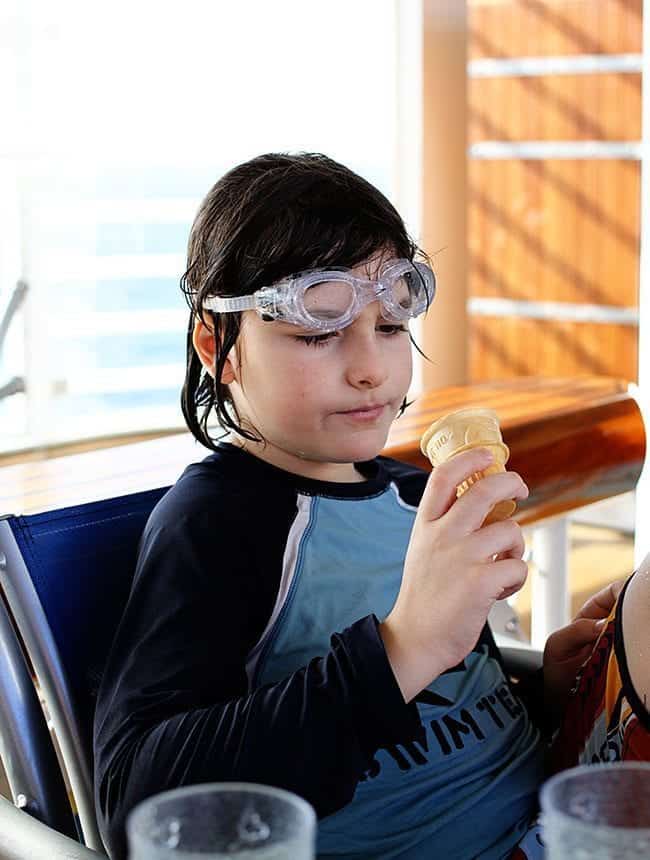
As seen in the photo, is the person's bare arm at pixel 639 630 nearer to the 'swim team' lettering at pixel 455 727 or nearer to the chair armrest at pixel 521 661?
the 'swim team' lettering at pixel 455 727

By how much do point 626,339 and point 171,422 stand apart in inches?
73.3

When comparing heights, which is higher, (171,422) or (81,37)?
(81,37)

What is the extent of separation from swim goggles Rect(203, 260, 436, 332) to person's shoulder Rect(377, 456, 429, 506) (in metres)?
0.26

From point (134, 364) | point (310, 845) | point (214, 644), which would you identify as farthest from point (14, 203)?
point (310, 845)

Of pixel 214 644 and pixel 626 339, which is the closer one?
pixel 214 644

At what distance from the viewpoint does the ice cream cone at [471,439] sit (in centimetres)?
108

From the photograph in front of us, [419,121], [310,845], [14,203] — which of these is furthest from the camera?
[14,203]

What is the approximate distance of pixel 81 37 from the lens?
189 inches

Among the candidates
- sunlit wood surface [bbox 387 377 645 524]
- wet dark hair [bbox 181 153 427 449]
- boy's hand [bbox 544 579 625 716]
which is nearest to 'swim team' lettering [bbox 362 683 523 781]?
boy's hand [bbox 544 579 625 716]

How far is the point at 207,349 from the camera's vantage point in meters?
1.38

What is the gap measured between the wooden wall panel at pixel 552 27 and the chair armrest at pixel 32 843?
172 inches

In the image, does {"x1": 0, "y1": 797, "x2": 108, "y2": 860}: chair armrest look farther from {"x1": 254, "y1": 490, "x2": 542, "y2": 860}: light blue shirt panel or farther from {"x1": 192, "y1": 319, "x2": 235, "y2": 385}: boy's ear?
{"x1": 192, "y1": 319, "x2": 235, "y2": 385}: boy's ear

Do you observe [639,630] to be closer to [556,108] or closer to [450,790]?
[450,790]

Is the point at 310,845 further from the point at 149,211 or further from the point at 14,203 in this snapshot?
the point at 149,211
